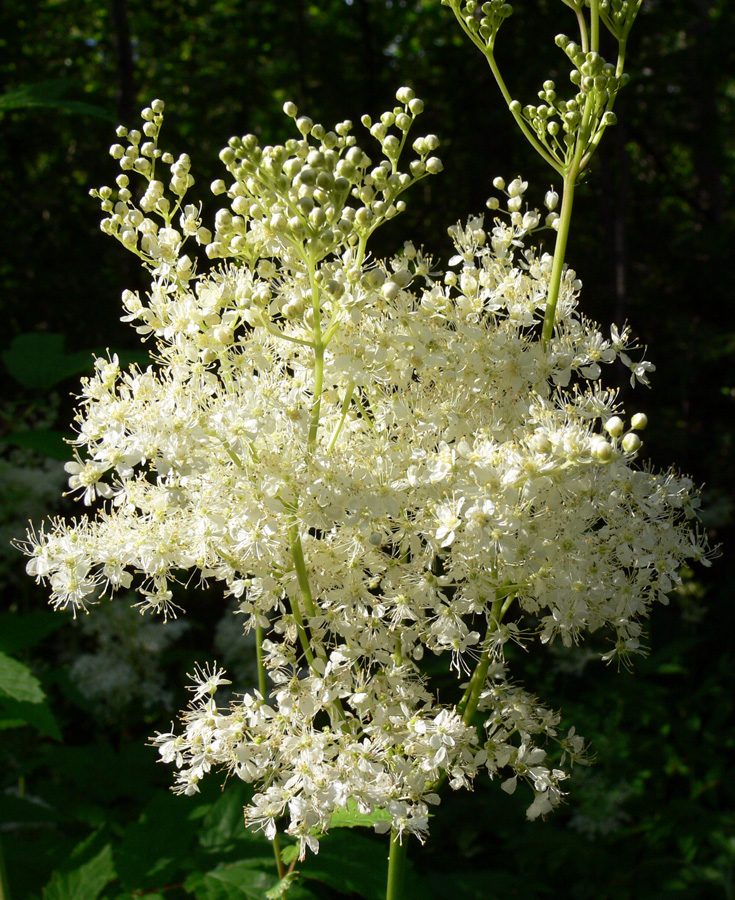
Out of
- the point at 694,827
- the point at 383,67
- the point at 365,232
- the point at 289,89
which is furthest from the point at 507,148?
the point at 365,232

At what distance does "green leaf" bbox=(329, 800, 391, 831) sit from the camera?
1.25 m

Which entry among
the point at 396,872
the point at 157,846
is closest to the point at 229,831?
the point at 157,846

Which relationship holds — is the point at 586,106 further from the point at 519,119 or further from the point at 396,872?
the point at 396,872

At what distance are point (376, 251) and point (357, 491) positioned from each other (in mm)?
4722

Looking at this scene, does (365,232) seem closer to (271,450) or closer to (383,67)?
(271,450)

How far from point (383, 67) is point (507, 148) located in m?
1.58

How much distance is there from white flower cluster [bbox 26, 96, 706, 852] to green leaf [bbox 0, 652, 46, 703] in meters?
0.31

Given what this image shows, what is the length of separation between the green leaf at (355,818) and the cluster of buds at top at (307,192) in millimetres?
893

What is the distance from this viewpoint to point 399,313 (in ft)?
4.30

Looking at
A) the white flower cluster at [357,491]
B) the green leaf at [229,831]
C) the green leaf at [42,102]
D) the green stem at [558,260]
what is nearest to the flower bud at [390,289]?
the white flower cluster at [357,491]

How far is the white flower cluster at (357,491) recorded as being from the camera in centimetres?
120

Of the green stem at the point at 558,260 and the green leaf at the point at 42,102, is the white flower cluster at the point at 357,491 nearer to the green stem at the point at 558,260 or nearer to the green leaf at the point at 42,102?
the green stem at the point at 558,260

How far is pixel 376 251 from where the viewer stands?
569 centimetres

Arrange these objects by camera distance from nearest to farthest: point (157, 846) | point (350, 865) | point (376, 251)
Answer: point (350, 865), point (157, 846), point (376, 251)
